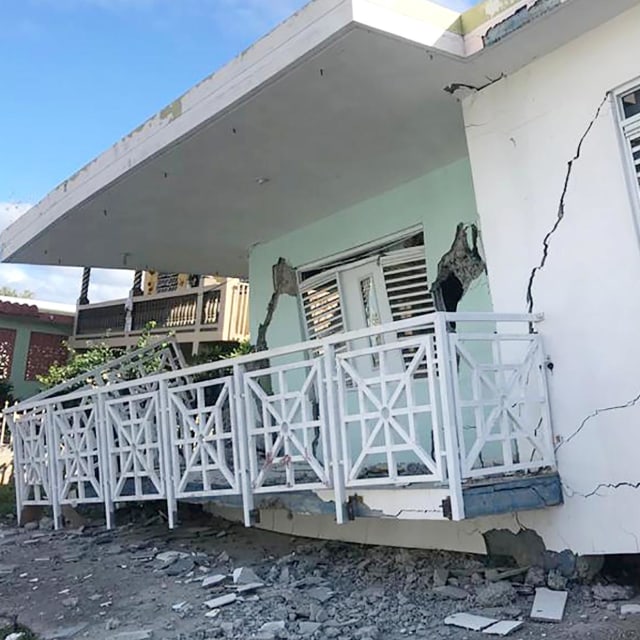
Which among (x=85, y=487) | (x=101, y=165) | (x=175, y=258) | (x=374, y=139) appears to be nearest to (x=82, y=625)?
(x=85, y=487)

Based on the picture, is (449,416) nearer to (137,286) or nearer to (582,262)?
(582,262)

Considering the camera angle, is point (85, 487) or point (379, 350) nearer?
point (379, 350)

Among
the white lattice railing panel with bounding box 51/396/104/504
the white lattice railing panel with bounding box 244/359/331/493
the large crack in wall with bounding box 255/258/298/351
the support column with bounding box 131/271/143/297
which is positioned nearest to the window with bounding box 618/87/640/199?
the white lattice railing panel with bounding box 244/359/331/493

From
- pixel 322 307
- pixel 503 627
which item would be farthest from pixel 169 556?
pixel 503 627

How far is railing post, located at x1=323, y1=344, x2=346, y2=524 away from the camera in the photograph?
182 inches

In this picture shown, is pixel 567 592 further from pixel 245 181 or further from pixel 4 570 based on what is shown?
pixel 4 570

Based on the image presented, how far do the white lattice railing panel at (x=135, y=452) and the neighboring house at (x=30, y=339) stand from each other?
10.4 metres

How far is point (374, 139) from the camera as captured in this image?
5.81 metres

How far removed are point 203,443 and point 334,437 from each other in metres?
1.43

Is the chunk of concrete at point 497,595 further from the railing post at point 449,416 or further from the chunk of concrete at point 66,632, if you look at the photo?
the chunk of concrete at point 66,632

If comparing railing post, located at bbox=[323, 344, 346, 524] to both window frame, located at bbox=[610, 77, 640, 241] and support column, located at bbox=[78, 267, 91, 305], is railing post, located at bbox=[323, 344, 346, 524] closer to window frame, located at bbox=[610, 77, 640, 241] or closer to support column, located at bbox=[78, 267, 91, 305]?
window frame, located at bbox=[610, 77, 640, 241]

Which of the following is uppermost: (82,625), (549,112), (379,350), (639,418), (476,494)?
(549,112)

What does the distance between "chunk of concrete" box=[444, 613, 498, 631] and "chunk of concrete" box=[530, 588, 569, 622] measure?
25cm

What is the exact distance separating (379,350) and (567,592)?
71.5 inches
